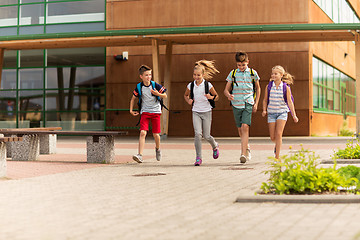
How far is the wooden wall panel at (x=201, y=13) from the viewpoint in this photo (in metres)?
24.1

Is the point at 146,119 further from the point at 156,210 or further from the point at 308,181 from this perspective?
the point at 156,210

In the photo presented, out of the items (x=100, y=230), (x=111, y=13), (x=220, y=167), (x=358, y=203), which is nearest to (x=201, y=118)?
(x=220, y=167)

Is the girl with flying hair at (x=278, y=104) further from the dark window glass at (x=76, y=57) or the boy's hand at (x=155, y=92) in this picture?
the dark window glass at (x=76, y=57)

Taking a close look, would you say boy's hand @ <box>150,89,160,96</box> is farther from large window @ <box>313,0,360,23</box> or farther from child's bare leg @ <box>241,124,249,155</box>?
large window @ <box>313,0,360,23</box>

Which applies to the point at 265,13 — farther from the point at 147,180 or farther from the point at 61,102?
the point at 147,180

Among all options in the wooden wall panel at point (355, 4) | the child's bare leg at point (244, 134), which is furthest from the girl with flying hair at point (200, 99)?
the wooden wall panel at point (355, 4)

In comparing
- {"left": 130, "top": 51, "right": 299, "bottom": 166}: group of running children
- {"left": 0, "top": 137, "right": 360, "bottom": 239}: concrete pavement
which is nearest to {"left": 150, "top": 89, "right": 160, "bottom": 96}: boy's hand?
{"left": 130, "top": 51, "right": 299, "bottom": 166}: group of running children

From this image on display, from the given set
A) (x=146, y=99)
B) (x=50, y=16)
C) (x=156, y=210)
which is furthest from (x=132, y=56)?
(x=156, y=210)

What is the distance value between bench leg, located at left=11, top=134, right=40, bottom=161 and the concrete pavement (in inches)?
130

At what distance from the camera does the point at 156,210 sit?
18.1 ft

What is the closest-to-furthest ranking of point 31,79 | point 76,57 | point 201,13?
1. point 201,13
2. point 76,57
3. point 31,79

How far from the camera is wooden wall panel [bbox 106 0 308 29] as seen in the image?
24141mm

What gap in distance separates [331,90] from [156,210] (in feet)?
83.9

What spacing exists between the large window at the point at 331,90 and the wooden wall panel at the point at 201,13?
321cm
